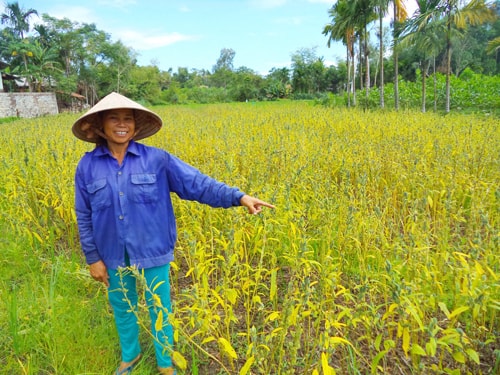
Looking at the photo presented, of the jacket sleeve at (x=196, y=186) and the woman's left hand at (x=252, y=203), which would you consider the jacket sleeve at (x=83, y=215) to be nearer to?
the jacket sleeve at (x=196, y=186)

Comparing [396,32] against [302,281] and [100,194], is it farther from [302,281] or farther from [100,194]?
[100,194]

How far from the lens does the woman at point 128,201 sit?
5.55 feet

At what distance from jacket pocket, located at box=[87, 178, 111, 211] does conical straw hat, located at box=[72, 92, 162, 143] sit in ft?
1.14

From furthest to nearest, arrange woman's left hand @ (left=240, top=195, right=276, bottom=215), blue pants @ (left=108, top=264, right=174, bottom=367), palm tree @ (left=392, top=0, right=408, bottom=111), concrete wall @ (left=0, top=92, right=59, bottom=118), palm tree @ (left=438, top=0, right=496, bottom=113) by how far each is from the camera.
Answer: concrete wall @ (left=0, top=92, right=59, bottom=118), palm tree @ (left=392, top=0, right=408, bottom=111), palm tree @ (left=438, top=0, right=496, bottom=113), blue pants @ (left=108, top=264, right=174, bottom=367), woman's left hand @ (left=240, top=195, right=276, bottom=215)

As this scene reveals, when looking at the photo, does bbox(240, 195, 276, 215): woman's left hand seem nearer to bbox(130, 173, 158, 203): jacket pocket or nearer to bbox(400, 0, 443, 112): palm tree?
bbox(130, 173, 158, 203): jacket pocket

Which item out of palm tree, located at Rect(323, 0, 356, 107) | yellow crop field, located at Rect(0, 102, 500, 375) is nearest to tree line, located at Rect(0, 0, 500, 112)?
palm tree, located at Rect(323, 0, 356, 107)

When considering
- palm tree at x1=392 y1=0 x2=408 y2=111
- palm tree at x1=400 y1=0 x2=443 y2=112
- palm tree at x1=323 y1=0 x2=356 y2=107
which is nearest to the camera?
palm tree at x1=400 y1=0 x2=443 y2=112

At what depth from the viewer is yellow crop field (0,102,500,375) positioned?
4.96 ft

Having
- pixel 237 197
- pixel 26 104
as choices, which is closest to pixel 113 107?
pixel 237 197

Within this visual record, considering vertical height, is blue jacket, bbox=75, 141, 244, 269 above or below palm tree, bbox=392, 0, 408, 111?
below

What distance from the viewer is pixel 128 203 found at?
1694mm

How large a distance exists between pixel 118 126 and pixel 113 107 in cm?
11

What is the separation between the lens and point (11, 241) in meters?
3.25

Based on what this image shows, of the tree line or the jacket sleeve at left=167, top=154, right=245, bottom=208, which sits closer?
the jacket sleeve at left=167, top=154, right=245, bottom=208
